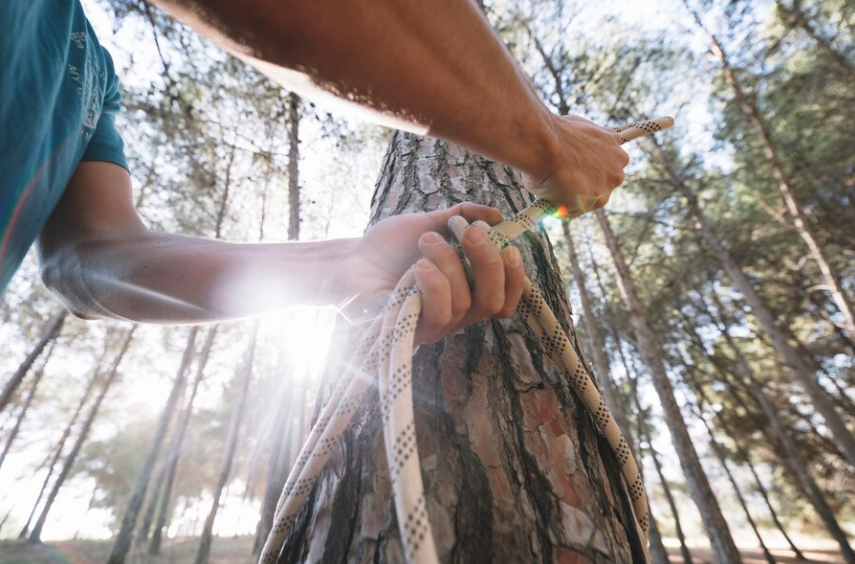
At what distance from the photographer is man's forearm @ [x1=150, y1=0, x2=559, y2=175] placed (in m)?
0.52

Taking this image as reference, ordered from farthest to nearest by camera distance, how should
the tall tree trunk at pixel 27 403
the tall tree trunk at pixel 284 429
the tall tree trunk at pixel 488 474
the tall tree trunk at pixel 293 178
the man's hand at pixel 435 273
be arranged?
1. the tall tree trunk at pixel 27 403
2. the tall tree trunk at pixel 293 178
3. the tall tree trunk at pixel 284 429
4. the man's hand at pixel 435 273
5. the tall tree trunk at pixel 488 474

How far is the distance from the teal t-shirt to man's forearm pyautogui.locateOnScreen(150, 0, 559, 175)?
592 millimetres

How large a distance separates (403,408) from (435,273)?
282 millimetres

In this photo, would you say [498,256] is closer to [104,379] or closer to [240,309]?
[240,309]

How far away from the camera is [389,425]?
0.64 metres

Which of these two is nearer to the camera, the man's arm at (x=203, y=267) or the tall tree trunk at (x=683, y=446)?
the man's arm at (x=203, y=267)

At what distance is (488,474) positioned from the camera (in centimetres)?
75

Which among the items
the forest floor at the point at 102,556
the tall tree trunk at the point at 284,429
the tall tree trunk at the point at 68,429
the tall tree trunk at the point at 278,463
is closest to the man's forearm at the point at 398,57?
the tall tree trunk at the point at 284,429

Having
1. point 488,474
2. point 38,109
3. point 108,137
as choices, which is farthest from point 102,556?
point 488,474

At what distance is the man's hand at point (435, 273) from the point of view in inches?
31.1

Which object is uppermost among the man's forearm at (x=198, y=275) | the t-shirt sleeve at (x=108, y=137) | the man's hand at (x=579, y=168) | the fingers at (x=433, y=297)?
the t-shirt sleeve at (x=108, y=137)

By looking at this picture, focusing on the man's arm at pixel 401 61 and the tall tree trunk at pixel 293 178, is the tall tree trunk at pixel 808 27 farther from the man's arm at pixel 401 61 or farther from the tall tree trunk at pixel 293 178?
the man's arm at pixel 401 61

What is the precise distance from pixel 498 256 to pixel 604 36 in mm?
10402

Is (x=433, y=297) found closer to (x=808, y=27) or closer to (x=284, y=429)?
(x=284, y=429)
